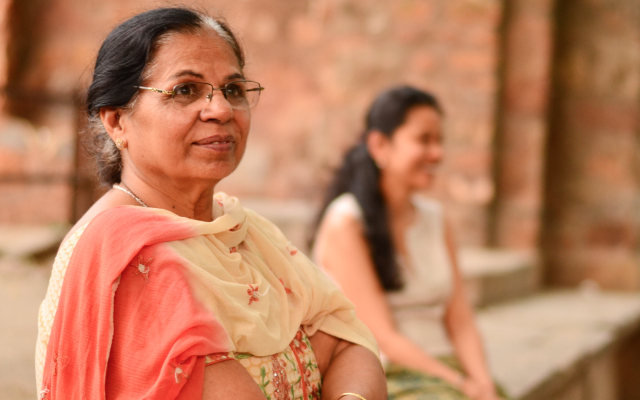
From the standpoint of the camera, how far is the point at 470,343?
2514mm

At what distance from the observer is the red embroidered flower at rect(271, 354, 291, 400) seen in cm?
125

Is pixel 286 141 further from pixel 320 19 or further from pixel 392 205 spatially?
pixel 392 205

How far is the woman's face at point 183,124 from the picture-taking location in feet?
4.04

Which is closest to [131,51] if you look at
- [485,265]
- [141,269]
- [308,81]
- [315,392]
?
[141,269]

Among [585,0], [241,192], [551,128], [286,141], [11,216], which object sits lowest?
[11,216]

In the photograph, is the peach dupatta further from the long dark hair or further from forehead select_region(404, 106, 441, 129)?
forehead select_region(404, 106, 441, 129)

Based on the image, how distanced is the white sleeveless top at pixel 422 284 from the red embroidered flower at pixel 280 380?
1.13 m

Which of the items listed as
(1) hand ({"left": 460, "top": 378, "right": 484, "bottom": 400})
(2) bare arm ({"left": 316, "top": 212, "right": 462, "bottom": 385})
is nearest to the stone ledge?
(1) hand ({"left": 460, "top": 378, "right": 484, "bottom": 400})

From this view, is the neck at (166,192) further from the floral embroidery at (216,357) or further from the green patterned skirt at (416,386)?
the green patterned skirt at (416,386)

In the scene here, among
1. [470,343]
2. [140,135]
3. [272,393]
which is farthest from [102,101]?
[470,343]

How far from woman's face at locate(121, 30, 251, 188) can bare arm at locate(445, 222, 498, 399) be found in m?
1.54

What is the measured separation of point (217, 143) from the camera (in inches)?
50.1

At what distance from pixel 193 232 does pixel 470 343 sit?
64.9 inches

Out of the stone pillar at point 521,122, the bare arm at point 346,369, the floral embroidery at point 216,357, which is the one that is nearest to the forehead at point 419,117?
the bare arm at point 346,369
